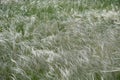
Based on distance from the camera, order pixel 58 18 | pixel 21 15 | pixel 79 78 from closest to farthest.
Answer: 1. pixel 79 78
2. pixel 58 18
3. pixel 21 15

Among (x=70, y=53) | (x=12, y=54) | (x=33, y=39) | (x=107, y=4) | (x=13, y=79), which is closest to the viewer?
(x=13, y=79)

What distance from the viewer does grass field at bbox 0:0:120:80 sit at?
261 centimetres

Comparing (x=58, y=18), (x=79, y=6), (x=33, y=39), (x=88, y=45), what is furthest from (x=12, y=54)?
(x=79, y=6)

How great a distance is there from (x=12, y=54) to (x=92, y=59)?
2.96 feet

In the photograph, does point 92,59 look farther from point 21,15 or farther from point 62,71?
point 21,15

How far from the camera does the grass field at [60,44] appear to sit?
8.56ft

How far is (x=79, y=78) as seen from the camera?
8.14 feet

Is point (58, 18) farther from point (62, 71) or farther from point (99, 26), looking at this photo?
point (62, 71)

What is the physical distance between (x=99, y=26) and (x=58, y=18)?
82 centimetres

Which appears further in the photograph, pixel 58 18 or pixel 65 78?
pixel 58 18

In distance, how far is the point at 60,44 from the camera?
3.33 meters

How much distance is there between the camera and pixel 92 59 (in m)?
2.69

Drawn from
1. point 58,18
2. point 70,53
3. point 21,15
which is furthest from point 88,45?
point 21,15

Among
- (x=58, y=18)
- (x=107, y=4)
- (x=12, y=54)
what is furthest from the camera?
(x=107, y=4)
